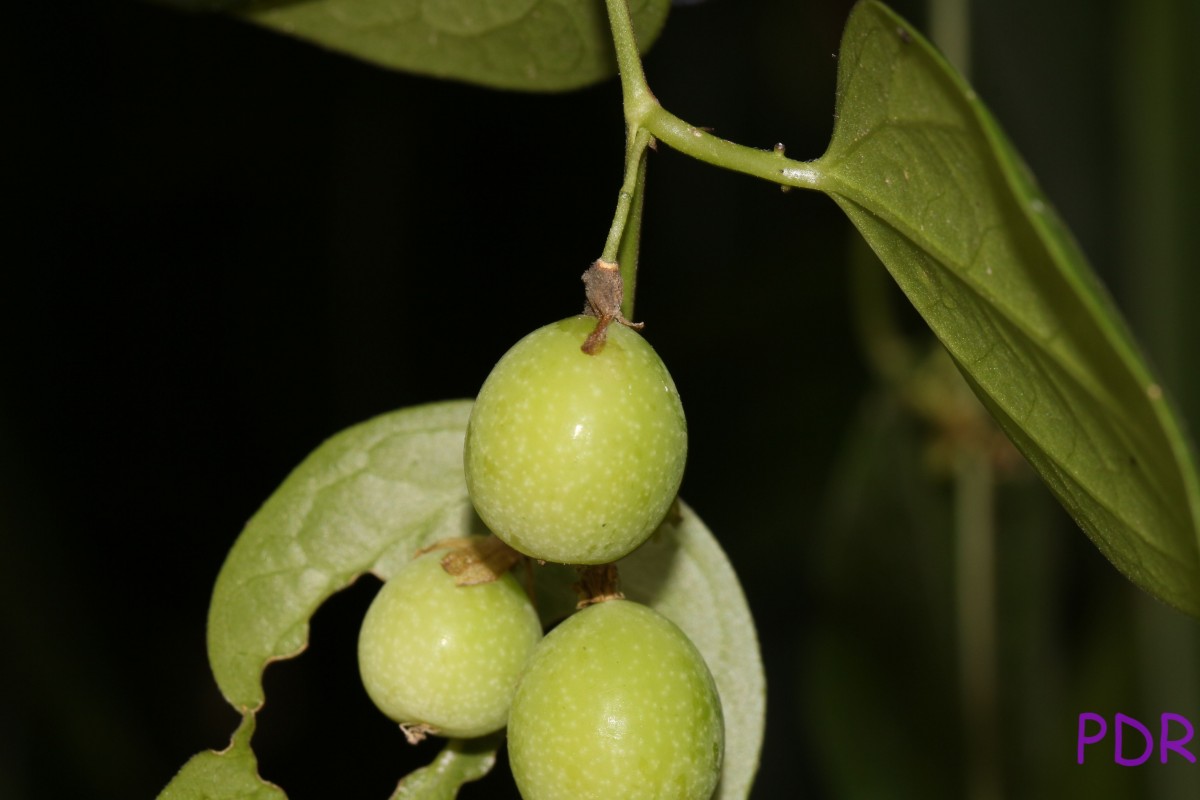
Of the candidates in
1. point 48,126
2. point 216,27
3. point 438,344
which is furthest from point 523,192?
point 48,126

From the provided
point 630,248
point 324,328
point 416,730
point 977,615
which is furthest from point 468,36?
point 977,615

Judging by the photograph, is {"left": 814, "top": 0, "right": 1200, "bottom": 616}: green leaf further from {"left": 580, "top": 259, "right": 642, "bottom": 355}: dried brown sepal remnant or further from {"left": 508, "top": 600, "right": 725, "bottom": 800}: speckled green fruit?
{"left": 508, "top": 600, "right": 725, "bottom": 800}: speckled green fruit

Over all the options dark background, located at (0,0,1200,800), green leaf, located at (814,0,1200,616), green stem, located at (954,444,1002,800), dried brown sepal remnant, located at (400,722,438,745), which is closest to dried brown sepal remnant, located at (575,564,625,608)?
dried brown sepal remnant, located at (400,722,438,745)

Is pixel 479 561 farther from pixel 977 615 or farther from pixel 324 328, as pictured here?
pixel 977 615

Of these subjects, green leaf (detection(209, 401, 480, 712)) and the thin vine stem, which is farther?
green leaf (detection(209, 401, 480, 712))

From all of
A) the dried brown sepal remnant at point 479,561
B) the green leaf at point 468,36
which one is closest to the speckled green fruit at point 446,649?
the dried brown sepal remnant at point 479,561

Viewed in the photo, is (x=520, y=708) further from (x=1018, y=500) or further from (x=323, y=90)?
(x=1018, y=500)

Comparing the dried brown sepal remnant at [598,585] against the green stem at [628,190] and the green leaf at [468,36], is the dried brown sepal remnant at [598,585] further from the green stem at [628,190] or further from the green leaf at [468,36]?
the green leaf at [468,36]
